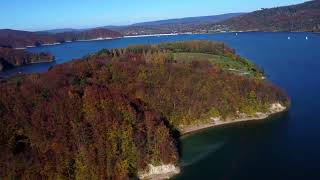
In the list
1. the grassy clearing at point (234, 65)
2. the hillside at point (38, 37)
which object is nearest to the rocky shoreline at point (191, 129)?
the grassy clearing at point (234, 65)

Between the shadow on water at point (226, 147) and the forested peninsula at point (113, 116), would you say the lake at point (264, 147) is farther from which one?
the forested peninsula at point (113, 116)

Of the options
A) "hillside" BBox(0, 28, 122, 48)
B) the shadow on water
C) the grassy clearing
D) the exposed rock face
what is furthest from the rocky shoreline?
"hillside" BBox(0, 28, 122, 48)

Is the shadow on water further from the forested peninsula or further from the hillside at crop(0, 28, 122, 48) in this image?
the hillside at crop(0, 28, 122, 48)

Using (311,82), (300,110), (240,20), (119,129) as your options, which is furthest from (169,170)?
(240,20)

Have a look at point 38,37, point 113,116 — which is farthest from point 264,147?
point 38,37

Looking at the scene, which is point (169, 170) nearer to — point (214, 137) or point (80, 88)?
point (214, 137)

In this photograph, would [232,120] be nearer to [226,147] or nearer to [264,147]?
[226,147]
